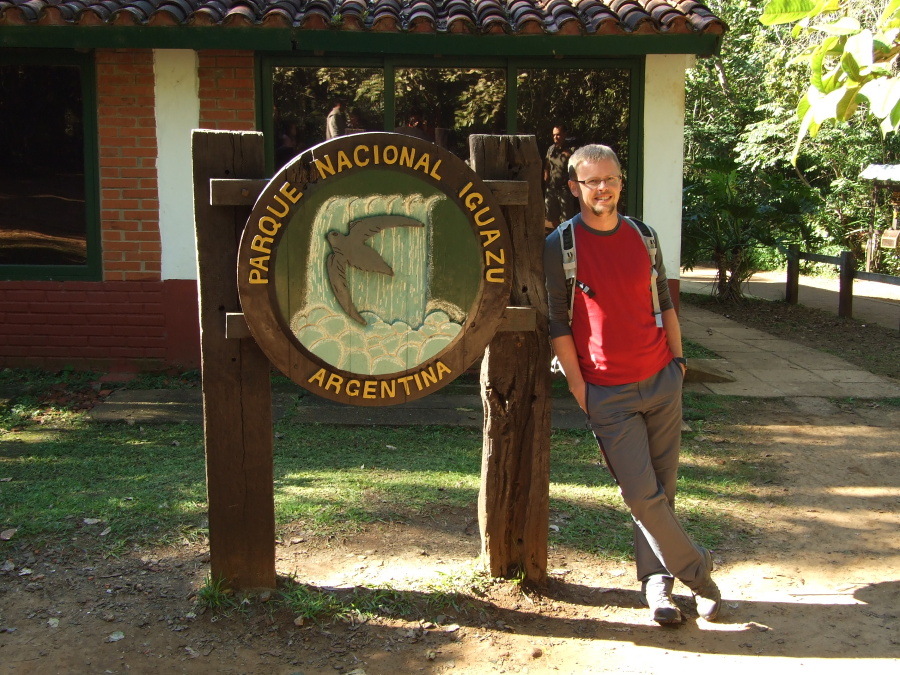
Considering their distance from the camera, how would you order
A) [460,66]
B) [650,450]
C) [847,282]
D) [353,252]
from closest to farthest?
[353,252] → [650,450] → [460,66] → [847,282]

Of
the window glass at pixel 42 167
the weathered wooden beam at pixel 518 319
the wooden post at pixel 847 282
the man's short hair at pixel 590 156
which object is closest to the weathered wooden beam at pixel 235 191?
the weathered wooden beam at pixel 518 319

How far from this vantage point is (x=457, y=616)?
363 cm

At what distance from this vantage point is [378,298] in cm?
336

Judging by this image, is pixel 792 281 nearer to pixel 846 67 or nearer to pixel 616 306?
pixel 616 306

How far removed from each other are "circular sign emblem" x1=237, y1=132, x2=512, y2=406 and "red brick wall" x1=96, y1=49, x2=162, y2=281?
4921 millimetres

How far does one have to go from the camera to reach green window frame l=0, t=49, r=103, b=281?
303 inches

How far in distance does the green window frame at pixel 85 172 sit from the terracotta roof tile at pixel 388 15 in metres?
0.70

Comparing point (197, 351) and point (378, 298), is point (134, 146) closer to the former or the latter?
point (197, 351)

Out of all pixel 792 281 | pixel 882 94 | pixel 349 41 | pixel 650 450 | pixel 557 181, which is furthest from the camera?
pixel 792 281

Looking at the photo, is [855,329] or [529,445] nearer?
[529,445]

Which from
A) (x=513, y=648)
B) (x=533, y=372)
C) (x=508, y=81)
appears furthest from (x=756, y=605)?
(x=508, y=81)

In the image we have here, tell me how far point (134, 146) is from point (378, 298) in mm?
5168

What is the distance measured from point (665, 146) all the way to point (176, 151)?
4.09 metres

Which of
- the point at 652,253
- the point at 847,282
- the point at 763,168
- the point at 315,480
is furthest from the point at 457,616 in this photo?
the point at 763,168
